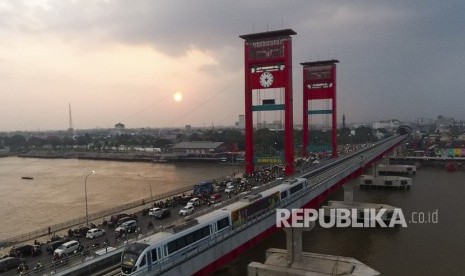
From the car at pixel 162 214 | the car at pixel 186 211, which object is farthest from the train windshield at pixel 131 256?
the car at pixel 186 211

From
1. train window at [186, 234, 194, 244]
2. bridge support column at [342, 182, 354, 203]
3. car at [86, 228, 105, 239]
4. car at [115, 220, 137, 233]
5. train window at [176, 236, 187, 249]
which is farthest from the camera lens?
bridge support column at [342, 182, 354, 203]

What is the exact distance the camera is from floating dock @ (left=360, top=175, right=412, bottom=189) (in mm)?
47500

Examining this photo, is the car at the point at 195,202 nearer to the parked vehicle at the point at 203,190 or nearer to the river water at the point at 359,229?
the parked vehicle at the point at 203,190

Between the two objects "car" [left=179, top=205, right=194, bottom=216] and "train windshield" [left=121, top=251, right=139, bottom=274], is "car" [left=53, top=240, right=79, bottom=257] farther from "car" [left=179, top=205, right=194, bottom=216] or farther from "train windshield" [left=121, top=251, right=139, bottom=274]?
"car" [left=179, top=205, right=194, bottom=216]

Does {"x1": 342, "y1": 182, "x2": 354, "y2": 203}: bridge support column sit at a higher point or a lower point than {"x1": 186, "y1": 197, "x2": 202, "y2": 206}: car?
lower

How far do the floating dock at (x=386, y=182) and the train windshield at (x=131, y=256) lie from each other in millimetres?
43758

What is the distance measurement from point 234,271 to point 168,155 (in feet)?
250

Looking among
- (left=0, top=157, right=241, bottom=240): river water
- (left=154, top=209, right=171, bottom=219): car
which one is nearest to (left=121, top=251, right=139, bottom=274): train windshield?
(left=154, top=209, right=171, bottom=219): car

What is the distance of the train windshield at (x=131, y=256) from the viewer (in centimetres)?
1052

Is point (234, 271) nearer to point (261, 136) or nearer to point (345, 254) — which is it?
point (345, 254)

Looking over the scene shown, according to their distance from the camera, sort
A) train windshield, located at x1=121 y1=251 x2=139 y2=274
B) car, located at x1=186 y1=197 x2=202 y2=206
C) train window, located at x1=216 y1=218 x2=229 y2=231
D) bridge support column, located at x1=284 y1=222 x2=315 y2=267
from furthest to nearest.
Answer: car, located at x1=186 y1=197 x2=202 y2=206, bridge support column, located at x1=284 y1=222 x2=315 y2=267, train window, located at x1=216 y1=218 x2=229 y2=231, train windshield, located at x1=121 y1=251 x2=139 y2=274

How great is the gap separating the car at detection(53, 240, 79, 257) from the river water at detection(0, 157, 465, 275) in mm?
8295

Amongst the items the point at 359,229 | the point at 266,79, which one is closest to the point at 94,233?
the point at 266,79

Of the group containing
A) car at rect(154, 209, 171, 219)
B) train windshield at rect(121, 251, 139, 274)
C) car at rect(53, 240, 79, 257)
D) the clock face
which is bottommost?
car at rect(53, 240, 79, 257)
